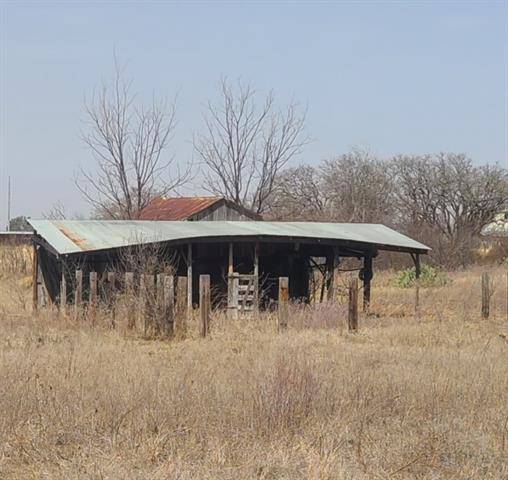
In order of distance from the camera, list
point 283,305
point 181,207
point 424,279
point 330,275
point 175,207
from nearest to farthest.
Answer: point 283,305 < point 330,275 < point 424,279 < point 181,207 < point 175,207

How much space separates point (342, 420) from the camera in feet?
22.5

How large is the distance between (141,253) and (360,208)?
39629 mm

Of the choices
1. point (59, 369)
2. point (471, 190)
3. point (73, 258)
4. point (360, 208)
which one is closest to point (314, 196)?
point (360, 208)

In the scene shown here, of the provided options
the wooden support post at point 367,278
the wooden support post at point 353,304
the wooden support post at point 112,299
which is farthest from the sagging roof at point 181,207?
the wooden support post at point 353,304

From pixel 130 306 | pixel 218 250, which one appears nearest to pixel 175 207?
pixel 218 250

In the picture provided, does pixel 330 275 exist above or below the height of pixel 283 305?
above

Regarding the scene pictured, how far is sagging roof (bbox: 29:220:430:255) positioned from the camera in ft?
59.2

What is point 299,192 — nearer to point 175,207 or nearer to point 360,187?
point 360,187

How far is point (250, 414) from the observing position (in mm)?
6688

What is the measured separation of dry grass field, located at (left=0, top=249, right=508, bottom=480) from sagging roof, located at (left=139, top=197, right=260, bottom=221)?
2185 cm

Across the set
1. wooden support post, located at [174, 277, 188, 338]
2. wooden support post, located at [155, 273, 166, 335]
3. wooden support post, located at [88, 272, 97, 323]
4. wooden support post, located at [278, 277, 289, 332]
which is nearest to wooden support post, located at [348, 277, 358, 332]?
wooden support post, located at [278, 277, 289, 332]

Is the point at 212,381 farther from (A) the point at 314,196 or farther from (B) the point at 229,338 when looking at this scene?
(A) the point at 314,196

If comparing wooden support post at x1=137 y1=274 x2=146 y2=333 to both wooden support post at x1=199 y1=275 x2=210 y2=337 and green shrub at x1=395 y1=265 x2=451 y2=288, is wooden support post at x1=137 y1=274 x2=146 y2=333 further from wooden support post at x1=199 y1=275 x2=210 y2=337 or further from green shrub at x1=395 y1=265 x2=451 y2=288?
green shrub at x1=395 y1=265 x2=451 y2=288

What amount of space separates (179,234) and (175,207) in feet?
53.4
